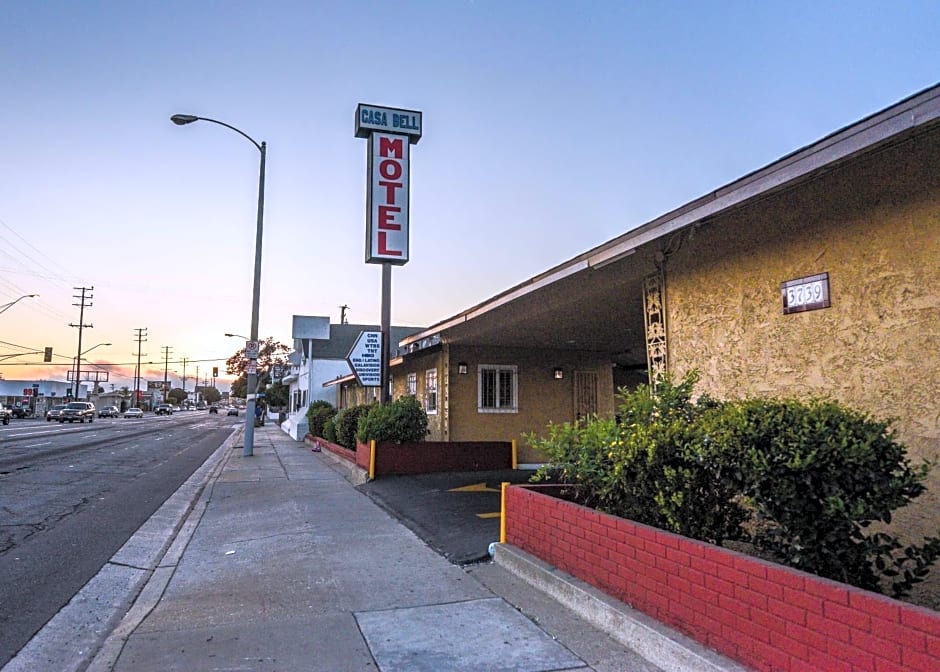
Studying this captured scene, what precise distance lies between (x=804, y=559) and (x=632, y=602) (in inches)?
49.1

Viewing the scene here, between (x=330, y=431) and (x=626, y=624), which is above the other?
(x=330, y=431)

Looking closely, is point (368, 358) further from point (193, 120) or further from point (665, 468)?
point (665, 468)

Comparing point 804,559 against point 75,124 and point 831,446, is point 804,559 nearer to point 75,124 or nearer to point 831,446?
point 831,446

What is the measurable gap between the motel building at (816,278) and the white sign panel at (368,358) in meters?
6.10

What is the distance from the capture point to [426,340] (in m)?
15.7

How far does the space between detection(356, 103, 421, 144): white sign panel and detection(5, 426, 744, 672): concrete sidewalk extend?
8589 millimetres

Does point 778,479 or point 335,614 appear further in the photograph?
point 335,614

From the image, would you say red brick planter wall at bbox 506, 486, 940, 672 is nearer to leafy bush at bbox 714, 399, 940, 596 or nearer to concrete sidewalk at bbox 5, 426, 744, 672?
concrete sidewalk at bbox 5, 426, 744, 672

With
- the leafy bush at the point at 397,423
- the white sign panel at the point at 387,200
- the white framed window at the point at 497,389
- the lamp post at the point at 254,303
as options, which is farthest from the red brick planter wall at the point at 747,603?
the lamp post at the point at 254,303

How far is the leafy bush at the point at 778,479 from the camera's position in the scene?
3.63 m

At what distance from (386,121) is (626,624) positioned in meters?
11.8

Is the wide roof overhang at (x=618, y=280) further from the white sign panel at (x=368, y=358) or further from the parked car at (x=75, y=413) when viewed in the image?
the parked car at (x=75, y=413)

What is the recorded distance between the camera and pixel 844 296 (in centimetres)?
504

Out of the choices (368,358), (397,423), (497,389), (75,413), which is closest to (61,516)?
(397,423)
